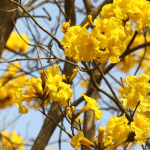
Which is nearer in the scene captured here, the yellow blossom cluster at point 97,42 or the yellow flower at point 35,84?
the yellow blossom cluster at point 97,42

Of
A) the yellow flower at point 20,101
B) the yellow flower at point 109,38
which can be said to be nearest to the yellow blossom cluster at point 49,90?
the yellow flower at point 20,101

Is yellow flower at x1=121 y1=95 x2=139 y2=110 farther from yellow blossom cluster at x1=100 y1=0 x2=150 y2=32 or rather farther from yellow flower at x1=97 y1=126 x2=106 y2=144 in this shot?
yellow blossom cluster at x1=100 y1=0 x2=150 y2=32

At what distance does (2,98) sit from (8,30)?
212 cm

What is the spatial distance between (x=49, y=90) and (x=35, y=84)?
0.09 m

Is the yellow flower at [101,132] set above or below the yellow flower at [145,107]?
below

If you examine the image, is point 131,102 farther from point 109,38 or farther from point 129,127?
point 109,38

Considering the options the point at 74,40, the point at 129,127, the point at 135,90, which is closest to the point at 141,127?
the point at 129,127

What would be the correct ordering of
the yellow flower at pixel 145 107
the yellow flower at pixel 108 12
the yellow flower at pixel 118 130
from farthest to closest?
the yellow flower at pixel 108 12, the yellow flower at pixel 145 107, the yellow flower at pixel 118 130

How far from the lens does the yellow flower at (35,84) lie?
3.89ft

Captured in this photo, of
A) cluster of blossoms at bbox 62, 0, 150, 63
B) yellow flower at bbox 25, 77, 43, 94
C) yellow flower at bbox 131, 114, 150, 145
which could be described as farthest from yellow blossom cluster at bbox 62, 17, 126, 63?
yellow flower at bbox 131, 114, 150, 145

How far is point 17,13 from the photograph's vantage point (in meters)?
2.71

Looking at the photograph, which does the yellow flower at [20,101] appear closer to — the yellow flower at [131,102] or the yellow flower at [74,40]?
the yellow flower at [74,40]

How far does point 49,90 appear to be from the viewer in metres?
1.18

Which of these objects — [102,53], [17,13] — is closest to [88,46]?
[102,53]
